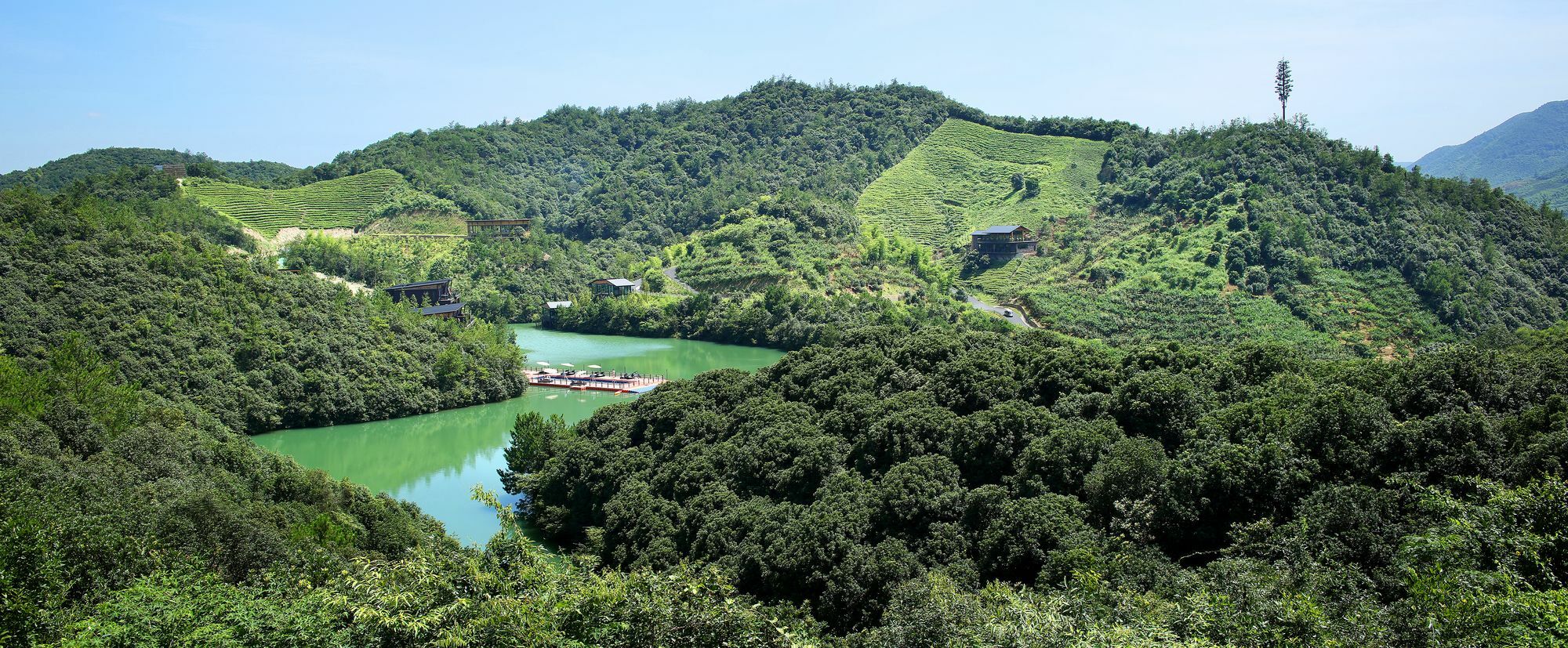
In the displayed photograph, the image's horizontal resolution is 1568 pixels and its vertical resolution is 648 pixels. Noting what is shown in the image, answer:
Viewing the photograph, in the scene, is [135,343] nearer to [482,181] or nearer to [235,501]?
[235,501]

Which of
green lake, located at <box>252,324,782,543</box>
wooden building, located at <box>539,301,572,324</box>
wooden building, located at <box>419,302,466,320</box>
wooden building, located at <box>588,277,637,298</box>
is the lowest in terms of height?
green lake, located at <box>252,324,782,543</box>

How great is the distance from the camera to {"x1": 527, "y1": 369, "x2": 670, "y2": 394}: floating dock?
42000mm

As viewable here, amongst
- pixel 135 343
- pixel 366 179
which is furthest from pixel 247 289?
pixel 366 179

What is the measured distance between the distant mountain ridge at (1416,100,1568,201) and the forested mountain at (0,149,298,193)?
5094 inches

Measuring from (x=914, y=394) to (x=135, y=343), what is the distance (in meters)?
24.6

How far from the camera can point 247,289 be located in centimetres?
3647

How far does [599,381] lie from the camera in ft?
141

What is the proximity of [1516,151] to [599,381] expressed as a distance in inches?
5694

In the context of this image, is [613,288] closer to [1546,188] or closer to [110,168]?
[110,168]

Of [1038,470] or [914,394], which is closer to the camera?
[1038,470]

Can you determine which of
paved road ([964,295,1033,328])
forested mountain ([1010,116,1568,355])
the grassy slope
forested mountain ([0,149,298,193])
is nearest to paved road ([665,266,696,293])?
the grassy slope

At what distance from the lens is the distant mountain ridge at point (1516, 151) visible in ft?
410

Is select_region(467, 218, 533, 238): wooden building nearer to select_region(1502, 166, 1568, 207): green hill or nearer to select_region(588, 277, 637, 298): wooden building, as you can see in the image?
select_region(588, 277, 637, 298): wooden building

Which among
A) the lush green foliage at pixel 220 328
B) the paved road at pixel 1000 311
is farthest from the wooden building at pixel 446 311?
the paved road at pixel 1000 311
